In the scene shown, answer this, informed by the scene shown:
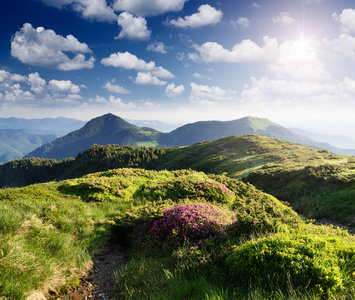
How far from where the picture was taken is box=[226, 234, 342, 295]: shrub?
3.69 meters

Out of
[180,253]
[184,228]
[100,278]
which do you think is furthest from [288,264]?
[100,278]

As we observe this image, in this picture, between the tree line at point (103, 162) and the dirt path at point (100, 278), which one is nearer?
the dirt path at point (100, 278)

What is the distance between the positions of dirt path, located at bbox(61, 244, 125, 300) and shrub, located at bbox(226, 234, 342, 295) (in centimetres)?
337

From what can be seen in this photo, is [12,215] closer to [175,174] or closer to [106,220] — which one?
[106,220]

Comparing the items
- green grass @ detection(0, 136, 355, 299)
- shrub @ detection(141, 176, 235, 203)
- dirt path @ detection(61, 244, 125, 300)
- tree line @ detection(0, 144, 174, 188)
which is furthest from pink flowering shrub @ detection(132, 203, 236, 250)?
tree line @ detection(0, 144, 174, 188)

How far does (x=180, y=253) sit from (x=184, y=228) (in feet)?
4.51

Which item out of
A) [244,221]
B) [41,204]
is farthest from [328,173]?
[41,204]

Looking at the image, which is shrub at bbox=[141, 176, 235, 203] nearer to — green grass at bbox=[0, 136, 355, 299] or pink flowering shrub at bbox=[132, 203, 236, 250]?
green grass at bbox=[0, 136, 355, 299]

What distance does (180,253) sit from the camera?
5.62 metres

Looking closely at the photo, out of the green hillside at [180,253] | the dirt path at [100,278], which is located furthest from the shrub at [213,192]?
the dirt path at [100,278]

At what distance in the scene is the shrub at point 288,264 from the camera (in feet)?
12.1

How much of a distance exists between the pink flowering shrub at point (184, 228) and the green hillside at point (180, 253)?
0.04 metres

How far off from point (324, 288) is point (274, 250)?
3.43ft

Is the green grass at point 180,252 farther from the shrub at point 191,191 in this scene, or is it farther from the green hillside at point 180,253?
the shrub at point 191,191
